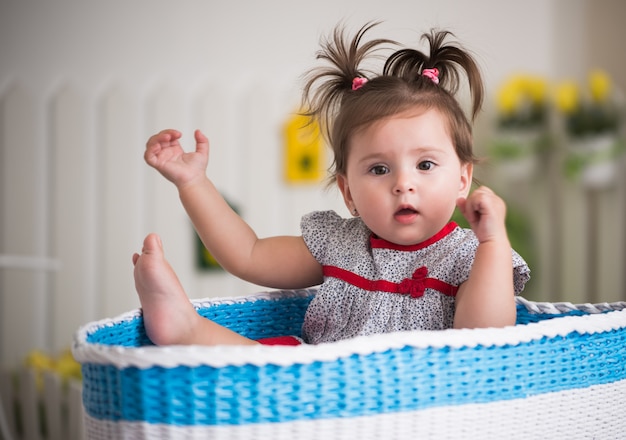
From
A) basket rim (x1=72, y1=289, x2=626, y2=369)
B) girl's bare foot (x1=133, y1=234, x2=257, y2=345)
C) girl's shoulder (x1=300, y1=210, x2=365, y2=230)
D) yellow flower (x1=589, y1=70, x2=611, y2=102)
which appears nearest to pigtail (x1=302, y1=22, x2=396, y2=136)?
girl's shoulder (x1=300, y1=210, x2=365, y2=230)

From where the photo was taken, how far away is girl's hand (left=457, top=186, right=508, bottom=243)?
0.81 m

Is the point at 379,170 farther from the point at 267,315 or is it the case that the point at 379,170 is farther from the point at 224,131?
the point at 224,131

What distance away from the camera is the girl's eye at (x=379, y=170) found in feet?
3.24

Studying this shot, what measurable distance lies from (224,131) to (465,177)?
1640mm

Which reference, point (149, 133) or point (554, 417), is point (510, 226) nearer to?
point (149, 133)

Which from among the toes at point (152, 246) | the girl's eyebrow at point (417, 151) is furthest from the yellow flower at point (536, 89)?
the toes at point (152, 246)

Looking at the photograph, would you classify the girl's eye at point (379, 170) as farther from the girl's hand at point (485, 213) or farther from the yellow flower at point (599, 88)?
the yellow flower at point (599, 88)

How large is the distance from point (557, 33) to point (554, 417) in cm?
258

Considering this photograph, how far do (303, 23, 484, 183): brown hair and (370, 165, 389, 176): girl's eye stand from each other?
0.06 meters

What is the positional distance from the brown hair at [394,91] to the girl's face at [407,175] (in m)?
0.02

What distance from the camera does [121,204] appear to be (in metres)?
2.49

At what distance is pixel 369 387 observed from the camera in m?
0.67

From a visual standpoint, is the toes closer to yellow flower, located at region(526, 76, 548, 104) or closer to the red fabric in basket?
the red fabric in basket

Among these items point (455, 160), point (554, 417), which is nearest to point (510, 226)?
point (455, 160)
